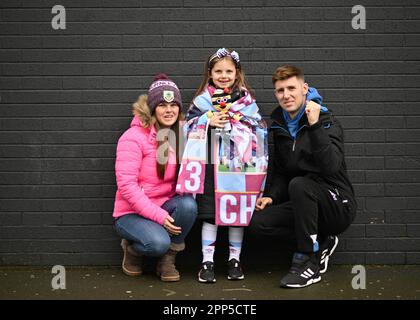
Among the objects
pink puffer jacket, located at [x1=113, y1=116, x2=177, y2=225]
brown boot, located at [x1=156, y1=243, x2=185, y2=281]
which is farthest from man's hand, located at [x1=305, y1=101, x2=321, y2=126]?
brown boot, located at [x1=156, y1=243, x2=185, y2=281]

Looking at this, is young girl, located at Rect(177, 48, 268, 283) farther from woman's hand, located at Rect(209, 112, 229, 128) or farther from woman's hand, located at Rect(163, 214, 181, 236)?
woman's hand, located at Rect(163, 214, 181, 236)

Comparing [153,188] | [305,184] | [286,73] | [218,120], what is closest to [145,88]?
[218,120]

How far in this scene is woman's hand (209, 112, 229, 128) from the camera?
4.64m

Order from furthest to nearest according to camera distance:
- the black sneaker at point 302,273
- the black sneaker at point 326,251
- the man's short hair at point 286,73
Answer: the black sneaker at point 326,251 → the man's short hair at point 286,73 → the black sneaker at point 302,273

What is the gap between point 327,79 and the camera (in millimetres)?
5035

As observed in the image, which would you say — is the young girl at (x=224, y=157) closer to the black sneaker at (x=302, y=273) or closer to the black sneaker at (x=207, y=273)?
the black sneaker at (x=207, y=273)

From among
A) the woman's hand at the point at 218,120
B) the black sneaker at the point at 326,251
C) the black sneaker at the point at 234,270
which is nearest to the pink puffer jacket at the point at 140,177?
the woman's hand at the point at 218,120

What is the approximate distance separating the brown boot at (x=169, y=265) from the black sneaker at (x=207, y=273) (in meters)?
0.19

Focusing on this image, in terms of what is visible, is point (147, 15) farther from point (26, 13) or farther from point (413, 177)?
point (413, 177)

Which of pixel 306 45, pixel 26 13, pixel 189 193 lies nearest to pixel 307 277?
pixel 189 193

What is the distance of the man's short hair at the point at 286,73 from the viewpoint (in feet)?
15.0

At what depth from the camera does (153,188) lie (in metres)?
4.62

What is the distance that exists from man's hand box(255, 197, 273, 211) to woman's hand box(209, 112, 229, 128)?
0.68m

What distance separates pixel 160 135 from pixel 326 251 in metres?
1.65
